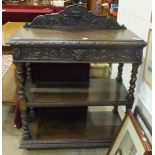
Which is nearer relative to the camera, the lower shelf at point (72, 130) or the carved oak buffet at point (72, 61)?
the carved oak buffet at point (72, 61)

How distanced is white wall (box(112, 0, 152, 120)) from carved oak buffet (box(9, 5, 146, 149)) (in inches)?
3.5

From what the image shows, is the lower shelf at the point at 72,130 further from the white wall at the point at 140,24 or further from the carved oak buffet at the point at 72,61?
the white wall at the point at 140,24

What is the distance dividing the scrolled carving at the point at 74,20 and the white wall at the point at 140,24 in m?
0.21

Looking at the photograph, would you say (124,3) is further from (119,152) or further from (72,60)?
(119,152)

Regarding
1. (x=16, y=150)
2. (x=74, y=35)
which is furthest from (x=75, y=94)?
(x=16, y=150)

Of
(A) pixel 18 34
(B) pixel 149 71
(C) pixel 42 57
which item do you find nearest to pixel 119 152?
(B) pixel 149 71

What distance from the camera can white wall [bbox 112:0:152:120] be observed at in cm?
164

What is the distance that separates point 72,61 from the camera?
5.06ft

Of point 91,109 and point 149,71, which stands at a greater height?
point 149,71

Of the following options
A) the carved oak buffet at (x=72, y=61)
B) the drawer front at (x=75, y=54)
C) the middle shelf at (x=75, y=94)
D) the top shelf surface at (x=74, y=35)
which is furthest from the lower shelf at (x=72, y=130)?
the top shelf surface at (x=74, y=35)

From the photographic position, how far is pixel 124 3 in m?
2.26

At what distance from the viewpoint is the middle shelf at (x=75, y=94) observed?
1.73 m

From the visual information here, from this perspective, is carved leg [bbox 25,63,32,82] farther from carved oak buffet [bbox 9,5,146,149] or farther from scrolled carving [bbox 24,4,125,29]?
scrolled carving [bbox 24,4,125,29]

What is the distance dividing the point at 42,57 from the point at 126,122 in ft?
2.27
